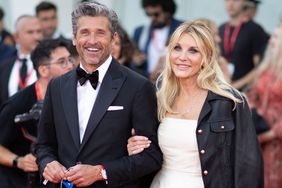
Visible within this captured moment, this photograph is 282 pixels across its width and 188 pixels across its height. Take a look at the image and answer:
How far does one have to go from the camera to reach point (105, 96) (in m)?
4.56

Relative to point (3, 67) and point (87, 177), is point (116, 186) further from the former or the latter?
point (3, 67)

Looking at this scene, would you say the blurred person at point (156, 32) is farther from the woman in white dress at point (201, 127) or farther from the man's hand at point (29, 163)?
the woman in white dress at point (201, 127)

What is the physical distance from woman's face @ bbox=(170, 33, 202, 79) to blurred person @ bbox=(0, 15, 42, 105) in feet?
9.19

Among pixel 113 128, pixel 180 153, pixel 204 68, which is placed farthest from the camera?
pixel 204 68

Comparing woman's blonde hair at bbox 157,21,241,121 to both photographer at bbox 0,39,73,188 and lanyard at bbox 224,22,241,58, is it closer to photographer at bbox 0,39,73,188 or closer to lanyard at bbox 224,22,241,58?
photographer at bbox 0,39,73,188

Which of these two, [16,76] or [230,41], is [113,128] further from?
[230,41]

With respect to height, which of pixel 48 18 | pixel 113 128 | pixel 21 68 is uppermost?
pixel 113 128

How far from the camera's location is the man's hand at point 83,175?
442 cm

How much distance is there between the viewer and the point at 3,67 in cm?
809

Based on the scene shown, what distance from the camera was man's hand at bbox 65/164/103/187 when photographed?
4418 mm

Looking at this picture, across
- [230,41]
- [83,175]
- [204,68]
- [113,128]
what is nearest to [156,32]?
[230,41]

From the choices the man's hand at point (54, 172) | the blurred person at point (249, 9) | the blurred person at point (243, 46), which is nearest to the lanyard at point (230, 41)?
the blurred person at point (243, 46)

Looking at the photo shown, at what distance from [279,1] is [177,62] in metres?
6.01

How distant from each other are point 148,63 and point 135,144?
4.94 meters
